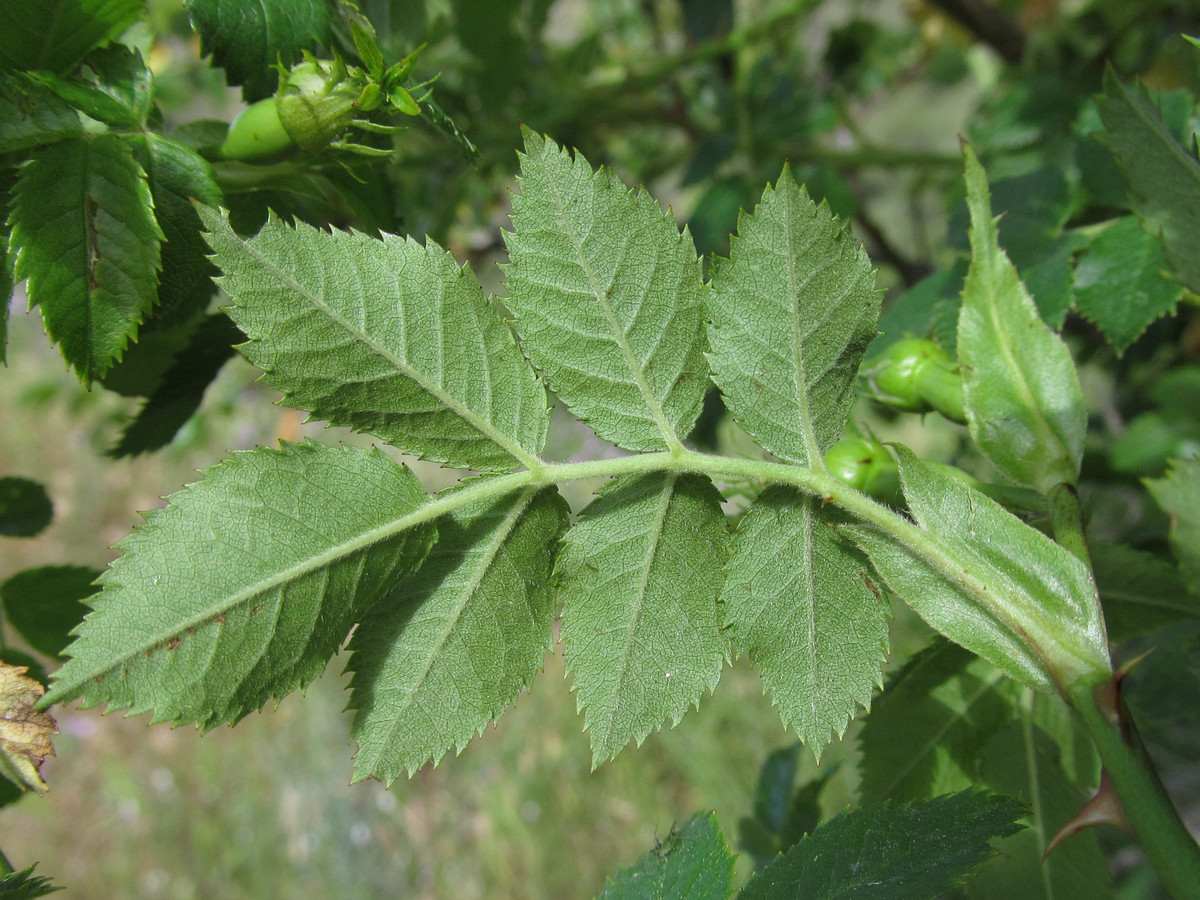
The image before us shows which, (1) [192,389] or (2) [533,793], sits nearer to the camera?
(1) [192,389]

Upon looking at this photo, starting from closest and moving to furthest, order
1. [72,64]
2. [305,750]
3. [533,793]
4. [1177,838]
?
[1177,838] → [72,64] → [533,793] → [305,750]

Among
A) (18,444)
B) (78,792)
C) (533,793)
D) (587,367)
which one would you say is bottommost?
(533,793)

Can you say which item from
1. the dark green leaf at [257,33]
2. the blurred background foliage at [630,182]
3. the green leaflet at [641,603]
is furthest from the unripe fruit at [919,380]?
the dark green leaf at [257,33]

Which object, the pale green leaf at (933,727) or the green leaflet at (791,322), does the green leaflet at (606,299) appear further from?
the pale green leaf at (933,727)

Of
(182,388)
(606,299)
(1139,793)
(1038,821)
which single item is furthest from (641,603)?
(182,388)

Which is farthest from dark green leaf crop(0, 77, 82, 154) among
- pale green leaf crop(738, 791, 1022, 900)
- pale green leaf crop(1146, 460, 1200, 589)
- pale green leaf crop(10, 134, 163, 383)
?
pale green leaf crop(1146, 460, 1200, 589)

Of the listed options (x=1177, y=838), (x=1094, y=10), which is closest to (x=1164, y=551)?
(x=1177, y=838)

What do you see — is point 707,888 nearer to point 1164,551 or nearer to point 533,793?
point 1164,551
